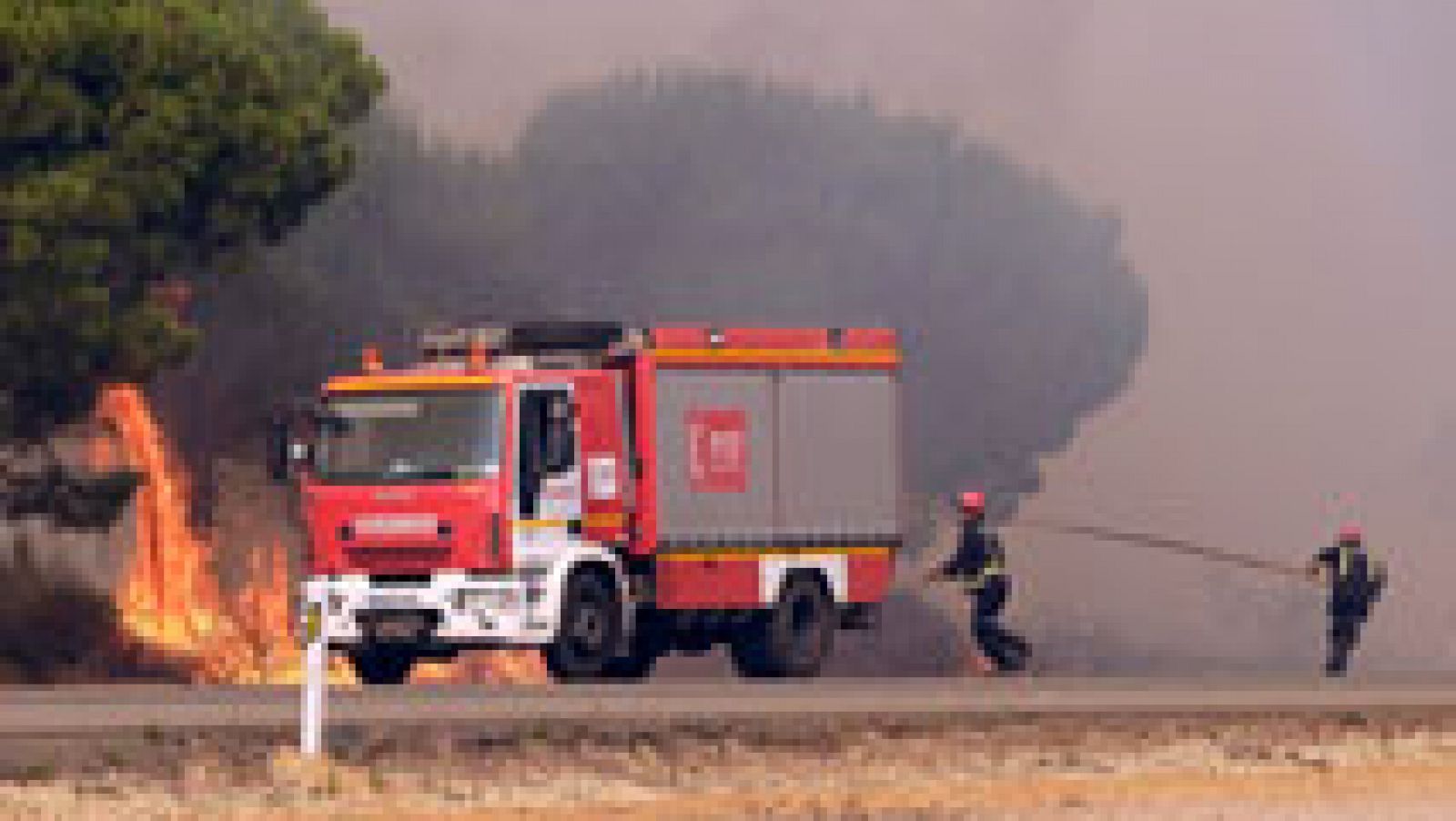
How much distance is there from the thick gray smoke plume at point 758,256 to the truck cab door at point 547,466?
743 inches

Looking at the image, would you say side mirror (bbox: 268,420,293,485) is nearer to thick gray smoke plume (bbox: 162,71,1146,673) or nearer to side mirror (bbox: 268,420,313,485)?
side mirror (bbox: 268,420,313,485)

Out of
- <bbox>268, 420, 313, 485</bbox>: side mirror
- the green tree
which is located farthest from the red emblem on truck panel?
the green tree

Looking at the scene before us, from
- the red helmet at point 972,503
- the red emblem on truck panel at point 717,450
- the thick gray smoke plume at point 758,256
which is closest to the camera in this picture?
the red emblem on truck panel at point 717,450

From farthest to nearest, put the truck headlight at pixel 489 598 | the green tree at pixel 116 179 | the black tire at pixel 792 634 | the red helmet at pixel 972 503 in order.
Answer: the green tree at pixel 116 179
the red helmet at pixel 972 503
the black tire at pixel 792 634
the truck headlight at pixel 489 598

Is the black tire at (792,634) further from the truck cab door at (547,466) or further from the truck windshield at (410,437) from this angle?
the truck windshield at (410,437)

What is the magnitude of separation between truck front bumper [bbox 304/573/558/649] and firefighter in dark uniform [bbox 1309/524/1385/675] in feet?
30.8

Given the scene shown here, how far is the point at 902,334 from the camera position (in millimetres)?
77125

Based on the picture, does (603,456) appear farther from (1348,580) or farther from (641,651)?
(1348,580)

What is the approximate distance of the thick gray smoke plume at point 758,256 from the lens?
5822cm

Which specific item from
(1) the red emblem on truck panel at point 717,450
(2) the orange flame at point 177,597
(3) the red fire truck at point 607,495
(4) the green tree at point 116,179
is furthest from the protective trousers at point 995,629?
(2) the orange flame at point 177,597

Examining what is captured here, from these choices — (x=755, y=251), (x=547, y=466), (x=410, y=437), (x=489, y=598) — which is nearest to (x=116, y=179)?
(x=410, y=437)

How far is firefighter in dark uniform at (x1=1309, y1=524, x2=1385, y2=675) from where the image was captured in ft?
122

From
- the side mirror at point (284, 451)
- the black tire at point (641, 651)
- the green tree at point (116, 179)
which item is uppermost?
the green tree at point (116, 179)

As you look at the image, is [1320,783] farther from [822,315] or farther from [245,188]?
[822,315]
